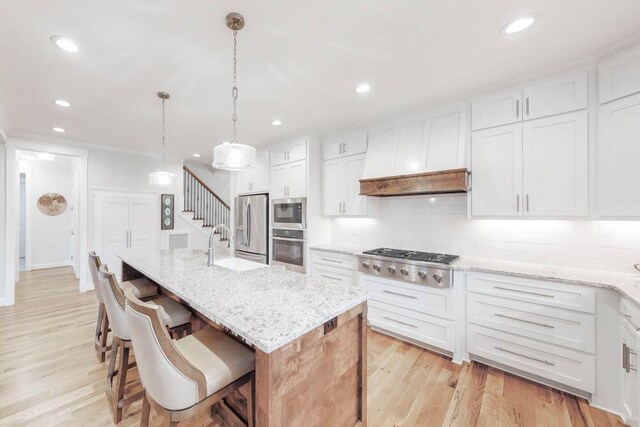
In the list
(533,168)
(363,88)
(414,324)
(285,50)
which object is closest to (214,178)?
(363,88)

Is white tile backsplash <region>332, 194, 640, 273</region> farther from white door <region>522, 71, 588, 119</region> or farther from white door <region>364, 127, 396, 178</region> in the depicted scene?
white door <region>522, 71, 588, 119</region>

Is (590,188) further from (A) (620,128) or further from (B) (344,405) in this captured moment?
(B) (344,405)

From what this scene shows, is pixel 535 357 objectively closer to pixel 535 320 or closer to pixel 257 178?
pixel 535 320

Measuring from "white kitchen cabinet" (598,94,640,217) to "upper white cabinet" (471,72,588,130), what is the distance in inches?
9.4

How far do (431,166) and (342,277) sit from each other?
5.58 ft

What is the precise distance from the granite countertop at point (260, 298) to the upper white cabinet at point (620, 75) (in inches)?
93.1

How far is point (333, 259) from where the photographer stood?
3459mm

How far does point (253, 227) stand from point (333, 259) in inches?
63.3

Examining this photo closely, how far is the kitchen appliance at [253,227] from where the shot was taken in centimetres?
423

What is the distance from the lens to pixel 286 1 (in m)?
1.49

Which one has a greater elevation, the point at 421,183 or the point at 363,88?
the point at 363,88

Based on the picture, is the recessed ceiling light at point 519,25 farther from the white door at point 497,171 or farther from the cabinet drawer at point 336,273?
the cabinet drawer at point 336,273

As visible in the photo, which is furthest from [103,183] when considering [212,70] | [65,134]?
[212,70]

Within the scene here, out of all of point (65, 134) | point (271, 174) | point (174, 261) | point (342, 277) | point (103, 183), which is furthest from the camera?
point (103, 183)
